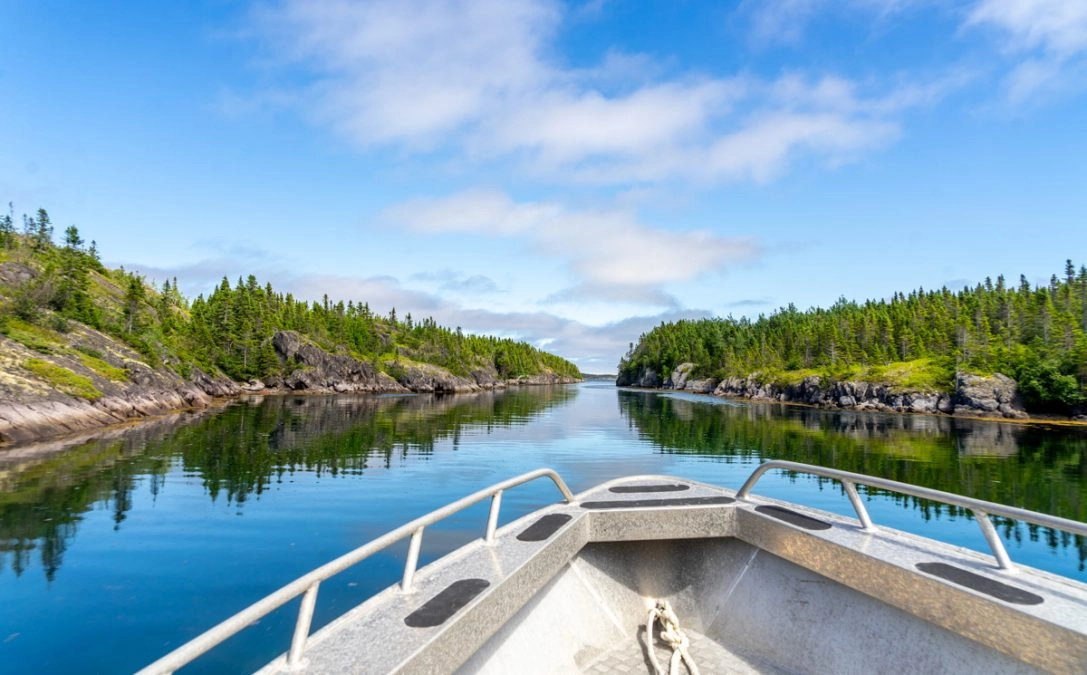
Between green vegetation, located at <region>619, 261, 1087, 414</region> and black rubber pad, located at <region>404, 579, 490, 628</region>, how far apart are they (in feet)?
332

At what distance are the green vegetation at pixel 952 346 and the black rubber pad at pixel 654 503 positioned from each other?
3813 inches

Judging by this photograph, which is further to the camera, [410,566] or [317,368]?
[317,368]

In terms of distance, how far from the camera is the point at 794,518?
693 centimetres

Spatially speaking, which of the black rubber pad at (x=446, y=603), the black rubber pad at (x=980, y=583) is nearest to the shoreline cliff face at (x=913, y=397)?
the black rubber pad at (x=980, y=583)

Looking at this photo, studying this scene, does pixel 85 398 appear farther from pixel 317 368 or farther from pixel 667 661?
pixel 317 368

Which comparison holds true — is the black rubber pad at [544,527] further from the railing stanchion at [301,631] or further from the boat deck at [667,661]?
the railing stanchion at [301,631]

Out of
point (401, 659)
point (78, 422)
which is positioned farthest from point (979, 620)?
point (78, 422)

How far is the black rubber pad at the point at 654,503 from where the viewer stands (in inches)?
290

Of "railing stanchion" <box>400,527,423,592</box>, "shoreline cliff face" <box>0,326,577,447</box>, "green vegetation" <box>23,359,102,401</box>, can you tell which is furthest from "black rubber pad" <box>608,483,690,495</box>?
"green vegetation" <box>23,359,102,401</box>

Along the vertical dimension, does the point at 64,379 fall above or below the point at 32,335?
below

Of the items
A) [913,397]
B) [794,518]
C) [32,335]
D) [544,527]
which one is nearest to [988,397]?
[913,397]

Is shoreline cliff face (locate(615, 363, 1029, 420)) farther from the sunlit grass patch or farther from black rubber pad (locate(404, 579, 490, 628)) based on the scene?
the sunlit grass patch

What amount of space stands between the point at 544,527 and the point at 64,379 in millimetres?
50679

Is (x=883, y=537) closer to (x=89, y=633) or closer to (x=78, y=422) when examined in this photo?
(x=89, y=633)
